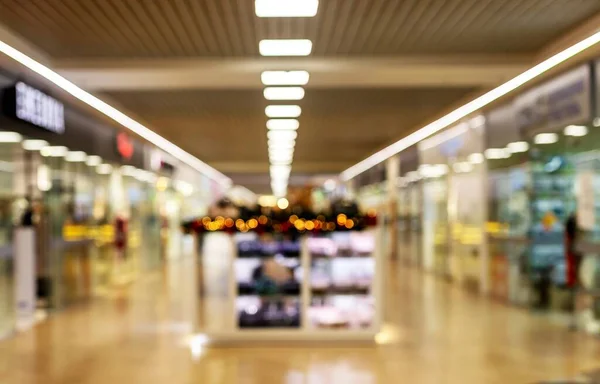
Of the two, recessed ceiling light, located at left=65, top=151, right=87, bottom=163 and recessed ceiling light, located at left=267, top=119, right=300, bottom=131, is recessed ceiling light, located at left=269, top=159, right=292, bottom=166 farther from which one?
recessed ceiling light, located at left=65, top=151, right=87, bottom=163

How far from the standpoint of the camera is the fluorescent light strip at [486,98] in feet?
24.2

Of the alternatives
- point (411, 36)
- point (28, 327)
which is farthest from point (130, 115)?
point (411, 36)

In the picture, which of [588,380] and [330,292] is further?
[330,292]

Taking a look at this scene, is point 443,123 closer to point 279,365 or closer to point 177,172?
point 279,365

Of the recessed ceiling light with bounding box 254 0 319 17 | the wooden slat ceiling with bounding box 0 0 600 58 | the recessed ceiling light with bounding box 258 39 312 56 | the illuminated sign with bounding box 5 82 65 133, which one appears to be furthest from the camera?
the illuminated sign with bounding box 5 82 65 133

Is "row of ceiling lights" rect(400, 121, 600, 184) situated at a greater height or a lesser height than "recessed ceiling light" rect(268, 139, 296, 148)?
lesser

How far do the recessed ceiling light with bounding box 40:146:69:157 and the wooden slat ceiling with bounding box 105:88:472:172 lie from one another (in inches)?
48.8

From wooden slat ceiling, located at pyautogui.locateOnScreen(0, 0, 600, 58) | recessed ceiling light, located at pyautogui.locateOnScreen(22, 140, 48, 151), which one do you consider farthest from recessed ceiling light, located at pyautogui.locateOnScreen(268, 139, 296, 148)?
wooden slat ceiling, located at pyautogui.locateOnScreen(0, 0, 600, 58)

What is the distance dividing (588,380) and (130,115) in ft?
29.3

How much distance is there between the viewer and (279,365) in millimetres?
6742

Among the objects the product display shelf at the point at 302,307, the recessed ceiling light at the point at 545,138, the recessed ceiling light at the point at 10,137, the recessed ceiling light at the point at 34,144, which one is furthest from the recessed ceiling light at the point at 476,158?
the recessed ceiling light at the point at 10,137

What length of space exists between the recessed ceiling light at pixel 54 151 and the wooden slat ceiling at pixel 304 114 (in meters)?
1.24

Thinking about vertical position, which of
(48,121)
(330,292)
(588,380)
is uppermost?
(48,121)

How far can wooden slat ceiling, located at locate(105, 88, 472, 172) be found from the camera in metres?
10.4
